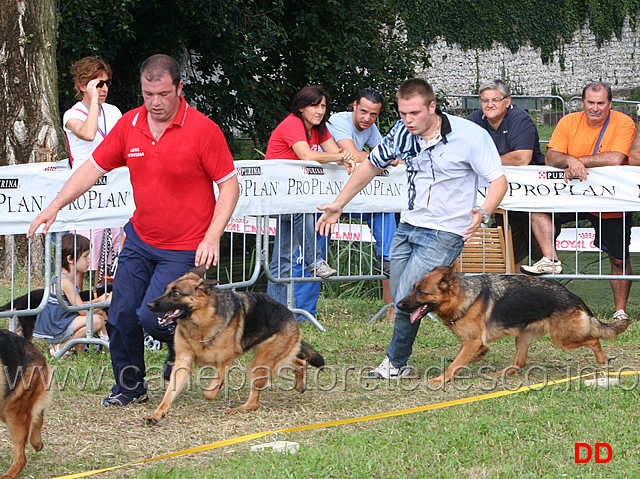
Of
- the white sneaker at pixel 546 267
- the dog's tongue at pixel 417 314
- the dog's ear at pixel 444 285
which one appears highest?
the white sneaker at pixel 546 267

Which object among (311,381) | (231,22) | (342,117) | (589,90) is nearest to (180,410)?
(311,381)

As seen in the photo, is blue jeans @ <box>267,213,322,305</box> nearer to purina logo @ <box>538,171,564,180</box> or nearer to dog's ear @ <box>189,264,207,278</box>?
purina logo @ <box>538,171,564,180</box>

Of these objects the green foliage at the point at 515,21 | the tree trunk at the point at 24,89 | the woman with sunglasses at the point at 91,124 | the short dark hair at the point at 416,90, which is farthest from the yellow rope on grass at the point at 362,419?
the green foliage at the point at 515,21

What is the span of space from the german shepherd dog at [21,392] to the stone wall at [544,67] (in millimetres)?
32276

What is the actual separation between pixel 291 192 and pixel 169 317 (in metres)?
3.27

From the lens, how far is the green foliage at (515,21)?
36844 mm

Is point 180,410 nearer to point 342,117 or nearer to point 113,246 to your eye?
point 113,246

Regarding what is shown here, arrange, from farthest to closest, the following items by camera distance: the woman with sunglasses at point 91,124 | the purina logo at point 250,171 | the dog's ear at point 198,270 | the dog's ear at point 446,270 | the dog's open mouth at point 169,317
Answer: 1. the purina logo at point 250,171
2. the woman with sunglasses at point 91,124
3. the dog's ear at point 446,270
4. the dog's ear at point 198,270
5. the dog's open mouth at point 169,317

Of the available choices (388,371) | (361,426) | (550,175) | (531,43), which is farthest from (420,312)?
(531,43)

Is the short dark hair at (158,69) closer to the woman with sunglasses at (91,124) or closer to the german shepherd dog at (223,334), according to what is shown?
the german shepherd dog at (223,334)

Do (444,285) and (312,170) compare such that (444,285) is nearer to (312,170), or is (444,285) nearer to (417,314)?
(417,314)

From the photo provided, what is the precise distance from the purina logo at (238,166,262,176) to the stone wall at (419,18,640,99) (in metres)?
28.4

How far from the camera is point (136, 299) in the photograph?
5.46 meters

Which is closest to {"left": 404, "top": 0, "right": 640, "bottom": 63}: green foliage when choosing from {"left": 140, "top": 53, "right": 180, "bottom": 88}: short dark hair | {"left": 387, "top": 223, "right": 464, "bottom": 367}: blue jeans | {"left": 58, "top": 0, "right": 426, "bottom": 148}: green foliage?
{"left": 58, "top": 0, "right": 426, "bottom": 148}: green foliage
